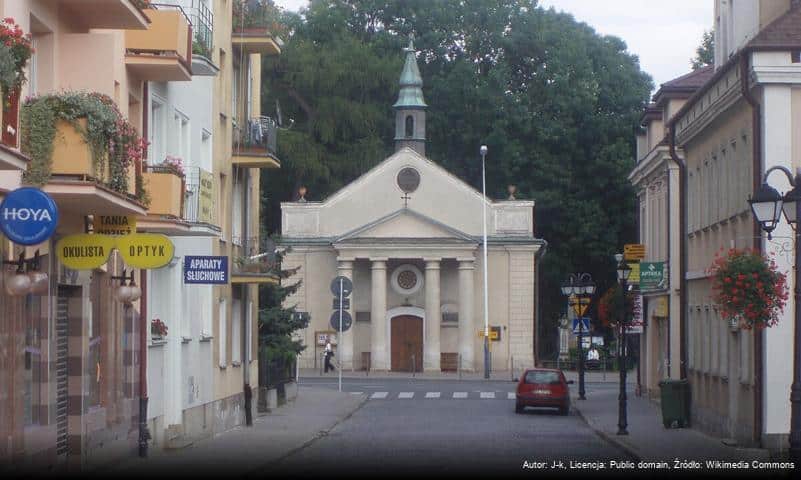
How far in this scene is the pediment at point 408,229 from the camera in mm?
69938

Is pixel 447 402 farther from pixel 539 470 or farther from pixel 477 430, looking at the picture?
pixel 539 470

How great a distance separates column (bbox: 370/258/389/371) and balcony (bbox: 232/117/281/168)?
3579 centimetres

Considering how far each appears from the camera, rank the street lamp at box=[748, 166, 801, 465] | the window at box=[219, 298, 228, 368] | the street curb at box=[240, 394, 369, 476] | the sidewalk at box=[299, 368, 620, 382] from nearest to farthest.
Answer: the street lamp at box=[748, 166, 801, 465] → the street curb at box=[240, 394, 369, 476] → the window at box=[219, 298, 228, 368] → the sidewalk at box=[299, 368, 620, 382]

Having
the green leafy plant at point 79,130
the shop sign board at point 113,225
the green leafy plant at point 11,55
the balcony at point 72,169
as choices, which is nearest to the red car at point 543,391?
the shop sign board at point 113,225

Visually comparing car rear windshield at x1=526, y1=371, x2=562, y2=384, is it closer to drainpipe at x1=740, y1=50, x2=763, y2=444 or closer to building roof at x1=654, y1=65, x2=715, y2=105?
building roof at x1=654, y1=65, x2=715, y2=105

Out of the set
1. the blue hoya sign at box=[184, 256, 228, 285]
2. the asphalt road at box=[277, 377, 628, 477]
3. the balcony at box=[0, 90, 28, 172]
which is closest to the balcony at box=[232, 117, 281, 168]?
the asphalt road at box=[277, 377, 628, 477]

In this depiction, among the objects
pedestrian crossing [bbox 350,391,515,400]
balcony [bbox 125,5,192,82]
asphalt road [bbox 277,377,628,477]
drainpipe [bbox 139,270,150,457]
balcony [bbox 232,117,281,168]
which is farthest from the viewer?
pedestrian crossing [bbox 350,391,515,400]

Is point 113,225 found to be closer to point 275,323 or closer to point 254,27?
point 254,27

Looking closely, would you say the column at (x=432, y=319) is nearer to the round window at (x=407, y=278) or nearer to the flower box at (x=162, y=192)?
the round window at (x=407, y=278)

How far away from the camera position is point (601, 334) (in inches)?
3159

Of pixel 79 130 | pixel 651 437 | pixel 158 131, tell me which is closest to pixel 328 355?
pixel 651 437

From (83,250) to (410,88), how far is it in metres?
58.2

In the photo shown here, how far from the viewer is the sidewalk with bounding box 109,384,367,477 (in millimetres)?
21453

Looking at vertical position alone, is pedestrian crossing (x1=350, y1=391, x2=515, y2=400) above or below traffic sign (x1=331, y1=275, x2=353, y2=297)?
below
